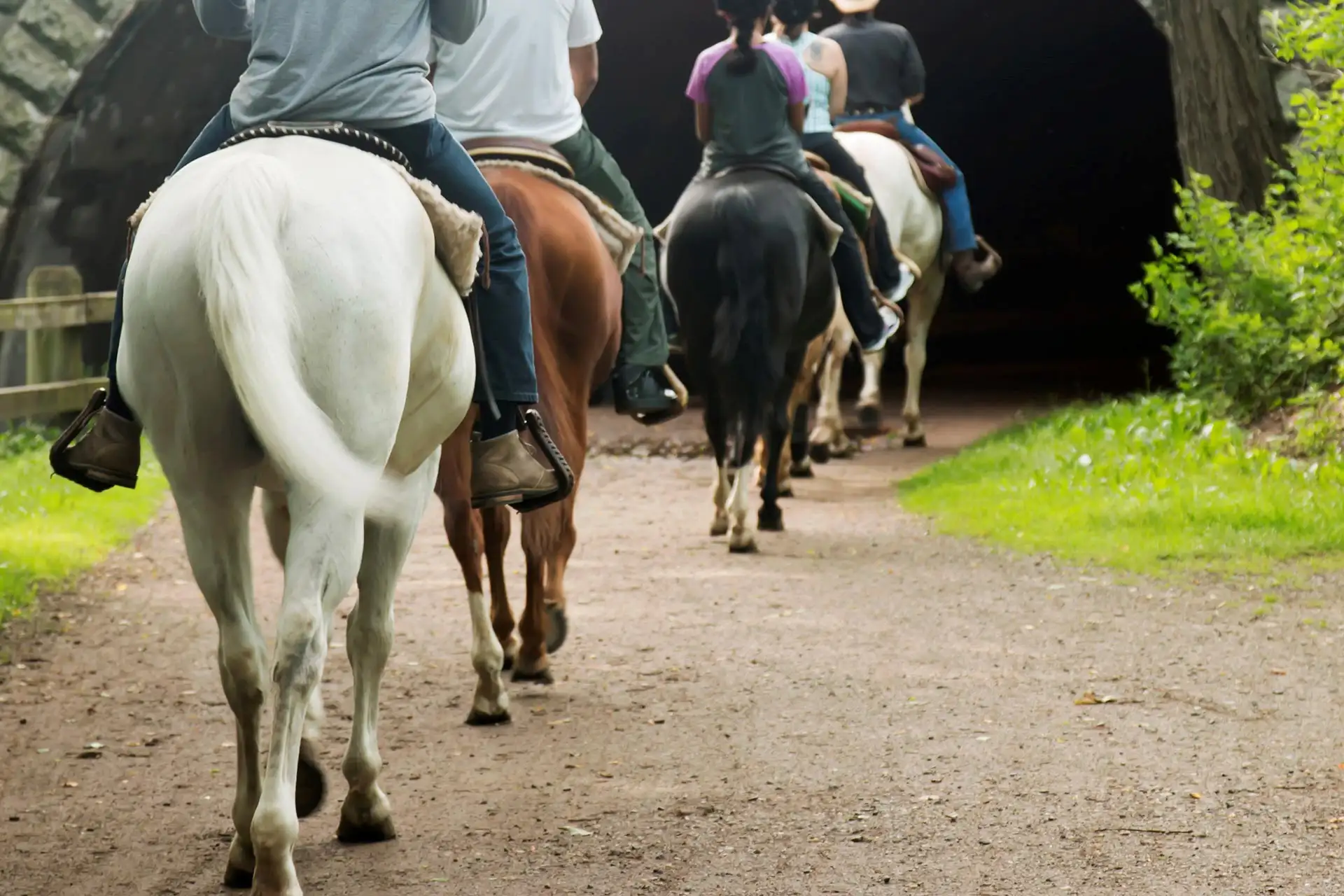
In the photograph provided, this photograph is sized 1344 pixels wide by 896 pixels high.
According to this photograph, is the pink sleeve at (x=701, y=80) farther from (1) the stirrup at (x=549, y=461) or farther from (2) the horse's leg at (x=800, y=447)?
(1) the stirrup at (x=549, y=461)

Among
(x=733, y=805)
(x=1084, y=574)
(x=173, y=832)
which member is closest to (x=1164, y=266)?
(x=1084, y=574)

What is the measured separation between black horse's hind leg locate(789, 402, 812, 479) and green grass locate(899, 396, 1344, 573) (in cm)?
79

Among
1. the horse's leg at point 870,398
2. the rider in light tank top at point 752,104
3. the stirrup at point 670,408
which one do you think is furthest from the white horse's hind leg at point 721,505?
the horse's leg at point 870,398

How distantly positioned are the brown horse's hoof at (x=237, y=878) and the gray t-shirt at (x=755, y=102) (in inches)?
219

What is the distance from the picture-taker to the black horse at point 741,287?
29.1 feet

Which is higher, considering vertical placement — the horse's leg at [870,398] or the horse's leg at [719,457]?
the horse's leg at [719,457]

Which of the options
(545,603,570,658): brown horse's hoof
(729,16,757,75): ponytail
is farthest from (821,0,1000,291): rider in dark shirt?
(545,603,570,658): brown horse's hoof

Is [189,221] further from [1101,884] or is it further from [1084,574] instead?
[1084,574]

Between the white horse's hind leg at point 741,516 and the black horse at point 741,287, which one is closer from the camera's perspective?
the black horse at point 741,287

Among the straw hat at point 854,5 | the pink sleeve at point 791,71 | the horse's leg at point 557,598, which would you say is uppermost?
the straw hat at point 854,5

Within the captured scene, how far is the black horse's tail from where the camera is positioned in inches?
→ 348

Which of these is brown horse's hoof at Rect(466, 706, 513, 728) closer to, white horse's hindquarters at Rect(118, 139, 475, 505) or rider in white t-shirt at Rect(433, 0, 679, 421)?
rider in white t-shirt at Rect(433, 0, 679, 421)

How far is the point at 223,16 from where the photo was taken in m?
4.62

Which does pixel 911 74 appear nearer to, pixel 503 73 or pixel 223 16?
pixel 503 73
